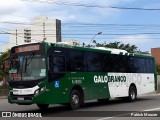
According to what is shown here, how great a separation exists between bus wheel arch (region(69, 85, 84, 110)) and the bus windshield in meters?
2.34

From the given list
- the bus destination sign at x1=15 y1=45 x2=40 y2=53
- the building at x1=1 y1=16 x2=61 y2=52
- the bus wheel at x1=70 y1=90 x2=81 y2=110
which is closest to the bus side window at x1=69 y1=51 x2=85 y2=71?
the bus wheel at x1=70 y1=90 x2=81 y2=110

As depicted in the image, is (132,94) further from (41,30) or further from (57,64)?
(41,30)

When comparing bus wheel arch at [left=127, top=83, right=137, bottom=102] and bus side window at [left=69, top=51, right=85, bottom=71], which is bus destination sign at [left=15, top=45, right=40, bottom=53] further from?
bus wheel arch at [left=127, top=83, right=137, bottom=102]

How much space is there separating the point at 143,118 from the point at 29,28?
44954 mm

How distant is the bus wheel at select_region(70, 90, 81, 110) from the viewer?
58.7ft

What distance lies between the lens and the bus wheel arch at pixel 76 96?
1791cm

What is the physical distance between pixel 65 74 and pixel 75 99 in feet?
4.60

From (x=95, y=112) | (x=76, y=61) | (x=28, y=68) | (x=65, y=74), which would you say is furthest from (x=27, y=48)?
(x=95, y=112)

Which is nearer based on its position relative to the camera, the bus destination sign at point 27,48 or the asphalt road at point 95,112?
the asphalt road at point 95,112

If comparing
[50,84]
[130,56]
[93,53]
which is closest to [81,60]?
[93,53]

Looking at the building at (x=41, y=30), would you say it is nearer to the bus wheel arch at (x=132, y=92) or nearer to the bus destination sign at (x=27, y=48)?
the bus wheel arch at (x=132, y=92)

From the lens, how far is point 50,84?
16.5 m

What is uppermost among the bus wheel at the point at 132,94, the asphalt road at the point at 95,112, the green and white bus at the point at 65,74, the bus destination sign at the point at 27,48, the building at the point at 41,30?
the building at the point at 41,30

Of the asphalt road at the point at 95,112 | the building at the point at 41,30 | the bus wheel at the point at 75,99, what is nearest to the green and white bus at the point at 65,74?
the bus wheel at the point at 75,99
